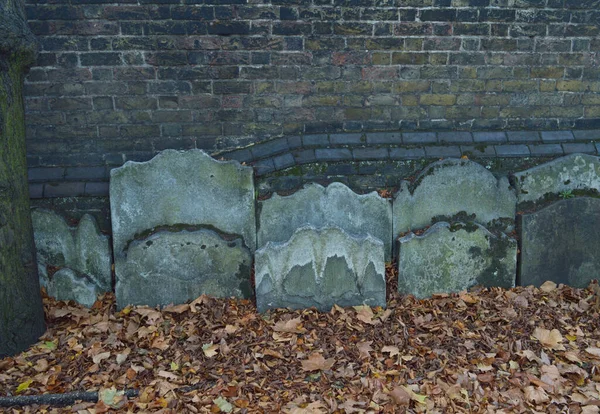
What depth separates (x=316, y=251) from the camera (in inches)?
157

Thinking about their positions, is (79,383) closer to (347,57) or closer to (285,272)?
(285,272)

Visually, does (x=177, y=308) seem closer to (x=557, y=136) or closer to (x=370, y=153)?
(x=370, y=153)

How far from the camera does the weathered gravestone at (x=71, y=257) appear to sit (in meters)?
4.14

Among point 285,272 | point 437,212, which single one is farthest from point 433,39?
point 285,272

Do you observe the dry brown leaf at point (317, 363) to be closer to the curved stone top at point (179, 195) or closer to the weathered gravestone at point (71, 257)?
the curved stone top at point (179, 195)

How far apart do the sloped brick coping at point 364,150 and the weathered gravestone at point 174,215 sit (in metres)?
0.32

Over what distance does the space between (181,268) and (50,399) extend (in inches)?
49.8

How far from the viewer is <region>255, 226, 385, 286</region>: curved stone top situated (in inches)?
156

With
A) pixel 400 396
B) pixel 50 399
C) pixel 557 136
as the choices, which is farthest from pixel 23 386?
pixel 557 136

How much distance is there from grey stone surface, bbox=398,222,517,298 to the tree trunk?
2.55 meters

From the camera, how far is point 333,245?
399cm

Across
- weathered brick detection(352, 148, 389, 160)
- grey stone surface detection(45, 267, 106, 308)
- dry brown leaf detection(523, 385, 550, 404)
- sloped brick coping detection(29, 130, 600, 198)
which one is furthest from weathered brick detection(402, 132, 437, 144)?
grey stone surface detection(45, 267, 106, 308)

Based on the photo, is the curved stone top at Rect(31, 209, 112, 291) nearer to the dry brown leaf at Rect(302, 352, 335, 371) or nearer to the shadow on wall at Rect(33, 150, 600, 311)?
the shadow on wall at Rect(33, 150, 600, 311)

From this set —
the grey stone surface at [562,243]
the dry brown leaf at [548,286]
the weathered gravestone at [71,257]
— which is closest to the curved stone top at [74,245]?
the weathered gravestone at [71,257]
